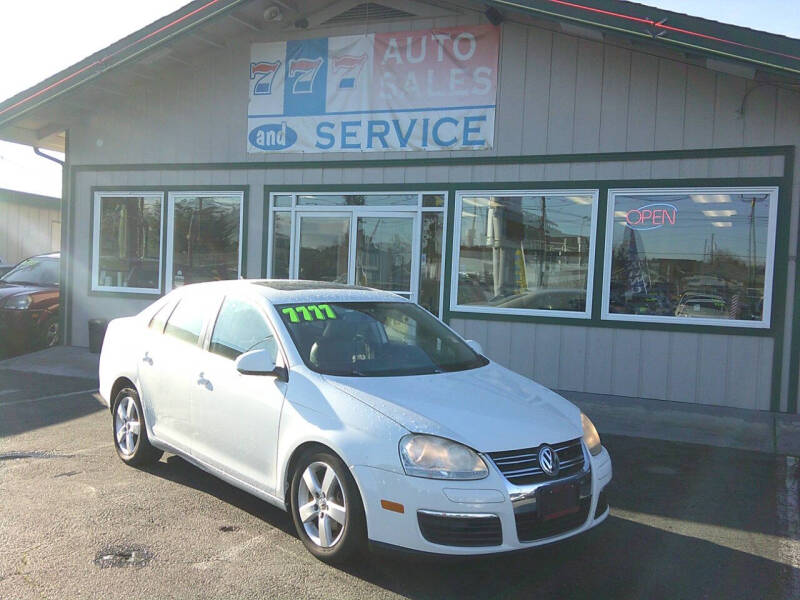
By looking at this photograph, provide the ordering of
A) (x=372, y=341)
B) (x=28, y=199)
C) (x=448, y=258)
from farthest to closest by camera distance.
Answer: (x=28, y=199)
(x=448, y=258)
(x=372, y=341)

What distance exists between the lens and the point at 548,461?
378 centimetres

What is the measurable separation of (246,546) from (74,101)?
9.58 meters

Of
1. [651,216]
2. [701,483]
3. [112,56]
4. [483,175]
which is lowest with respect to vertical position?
[701,483]

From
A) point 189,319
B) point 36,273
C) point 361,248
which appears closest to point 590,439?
point 189,319

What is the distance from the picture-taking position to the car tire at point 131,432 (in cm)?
567

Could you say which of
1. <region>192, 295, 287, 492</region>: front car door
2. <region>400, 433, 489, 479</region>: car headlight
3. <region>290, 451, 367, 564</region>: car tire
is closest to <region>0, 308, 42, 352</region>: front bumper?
<region>192, 295, 287, 492</region>: front car door

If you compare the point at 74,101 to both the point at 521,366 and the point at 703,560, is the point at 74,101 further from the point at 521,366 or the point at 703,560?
the point at 703,560

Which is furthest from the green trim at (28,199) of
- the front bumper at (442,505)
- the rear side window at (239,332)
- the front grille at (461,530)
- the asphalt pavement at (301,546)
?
the front grille at (461,530)

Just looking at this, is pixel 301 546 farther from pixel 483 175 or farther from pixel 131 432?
pixel 483 175

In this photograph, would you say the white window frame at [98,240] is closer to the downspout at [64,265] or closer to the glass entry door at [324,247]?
the downspout at [64,265]

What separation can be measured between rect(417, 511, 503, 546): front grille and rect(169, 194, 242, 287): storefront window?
8.20 m

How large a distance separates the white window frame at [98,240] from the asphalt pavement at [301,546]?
568 cm

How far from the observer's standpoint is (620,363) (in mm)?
8836

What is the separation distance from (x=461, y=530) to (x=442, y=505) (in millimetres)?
162
